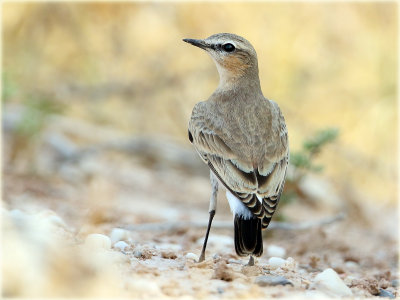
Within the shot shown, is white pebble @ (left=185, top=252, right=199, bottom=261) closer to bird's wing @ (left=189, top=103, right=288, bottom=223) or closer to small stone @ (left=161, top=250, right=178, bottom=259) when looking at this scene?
small stone @ (left=161, top=250, right=178, bottom=259)

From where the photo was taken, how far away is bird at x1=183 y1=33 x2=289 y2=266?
4.54m

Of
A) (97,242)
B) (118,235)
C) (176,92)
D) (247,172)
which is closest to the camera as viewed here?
(97,242)

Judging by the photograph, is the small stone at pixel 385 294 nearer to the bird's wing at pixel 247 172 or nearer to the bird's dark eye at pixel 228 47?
the bird's wing at pixel 247 172

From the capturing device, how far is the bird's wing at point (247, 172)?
458 centimetres

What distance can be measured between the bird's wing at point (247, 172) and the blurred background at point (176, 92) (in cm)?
311

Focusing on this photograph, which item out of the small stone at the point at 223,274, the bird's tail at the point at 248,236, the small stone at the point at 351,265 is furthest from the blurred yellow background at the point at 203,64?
the small stone at the point at 223,274

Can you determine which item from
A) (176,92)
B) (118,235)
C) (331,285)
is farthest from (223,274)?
(176,92)

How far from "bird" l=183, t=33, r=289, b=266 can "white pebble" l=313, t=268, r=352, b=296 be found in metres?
0.46

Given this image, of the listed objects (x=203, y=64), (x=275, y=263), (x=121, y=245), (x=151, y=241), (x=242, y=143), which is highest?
(x=203, y=64)

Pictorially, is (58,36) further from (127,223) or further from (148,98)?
(127,223)

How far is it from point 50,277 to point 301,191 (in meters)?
6.52

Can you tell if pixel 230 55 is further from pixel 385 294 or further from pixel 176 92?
pixel 176 92

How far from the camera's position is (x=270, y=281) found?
157 inches

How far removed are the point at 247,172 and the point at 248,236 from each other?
0.55 meters
